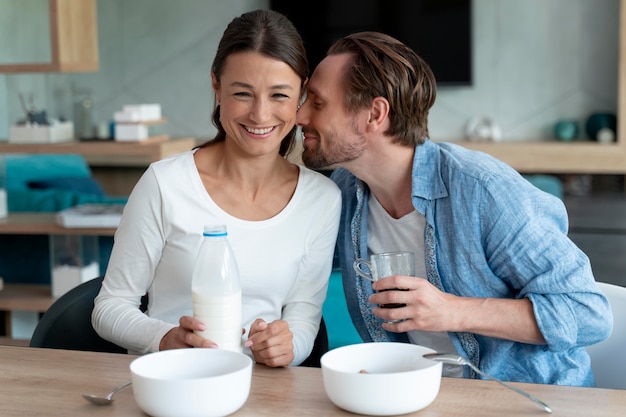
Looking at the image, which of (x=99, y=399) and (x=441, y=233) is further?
(x=441, y=233)

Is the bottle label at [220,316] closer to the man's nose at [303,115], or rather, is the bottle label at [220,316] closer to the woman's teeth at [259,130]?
the woman's teeth at [259,130]

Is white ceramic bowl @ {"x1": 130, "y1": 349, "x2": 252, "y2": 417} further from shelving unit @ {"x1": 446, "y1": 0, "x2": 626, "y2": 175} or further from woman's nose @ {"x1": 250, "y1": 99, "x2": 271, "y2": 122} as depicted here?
shelving unit @ {"x1": 446, "y1": 0, "x2": 626, "y2": 175}

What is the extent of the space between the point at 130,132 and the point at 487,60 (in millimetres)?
3858

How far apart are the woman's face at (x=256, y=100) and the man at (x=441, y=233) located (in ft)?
0.31

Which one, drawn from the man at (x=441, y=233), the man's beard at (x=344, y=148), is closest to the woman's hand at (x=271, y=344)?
the man at (x=441, y=233)

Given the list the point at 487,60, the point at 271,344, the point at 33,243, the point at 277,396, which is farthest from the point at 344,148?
the point at 487,60

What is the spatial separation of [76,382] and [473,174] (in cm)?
85

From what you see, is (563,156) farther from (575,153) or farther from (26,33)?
(26,33)

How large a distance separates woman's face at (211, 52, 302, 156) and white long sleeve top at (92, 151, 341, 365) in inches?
5.2

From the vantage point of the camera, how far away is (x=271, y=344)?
4.81 feet

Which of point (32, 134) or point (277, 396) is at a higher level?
point (32, 134)

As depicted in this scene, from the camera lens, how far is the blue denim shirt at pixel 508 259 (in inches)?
64.9

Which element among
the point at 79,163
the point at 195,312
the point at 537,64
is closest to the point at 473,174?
the point at 195,312

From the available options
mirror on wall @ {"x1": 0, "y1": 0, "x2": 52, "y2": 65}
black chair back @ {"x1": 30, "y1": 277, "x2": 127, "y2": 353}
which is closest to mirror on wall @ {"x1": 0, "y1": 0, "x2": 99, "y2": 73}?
mirror on wall @ {"x1": 0, "y1": 0, "x2": 52, "y2": 65}
